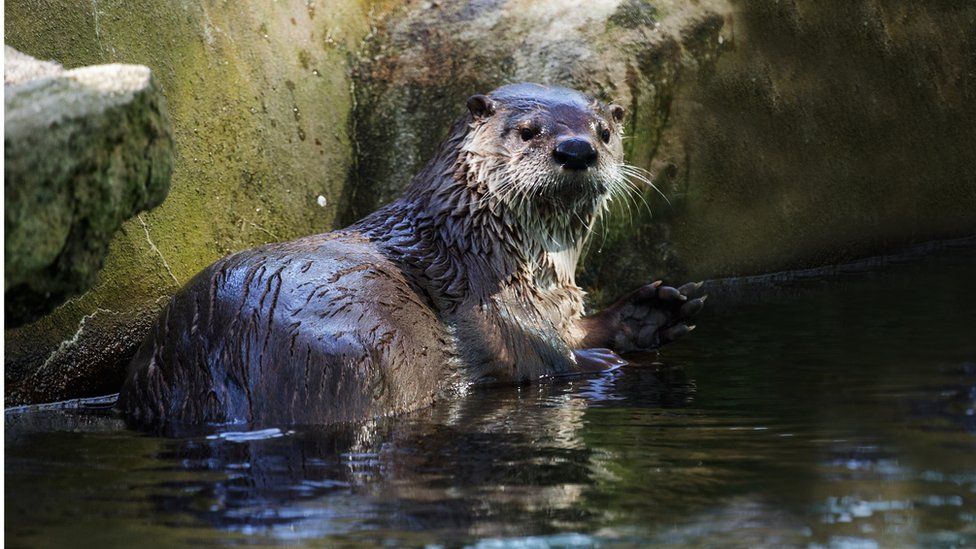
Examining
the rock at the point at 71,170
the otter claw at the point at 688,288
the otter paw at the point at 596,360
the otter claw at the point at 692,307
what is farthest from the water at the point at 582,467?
the rock at the point at 71,170

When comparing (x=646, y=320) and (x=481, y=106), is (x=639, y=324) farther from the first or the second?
(x=481, y=106)

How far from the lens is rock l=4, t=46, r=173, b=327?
286 centimetres

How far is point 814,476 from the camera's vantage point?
3330 mm

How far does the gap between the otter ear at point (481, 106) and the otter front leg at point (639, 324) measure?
101cm

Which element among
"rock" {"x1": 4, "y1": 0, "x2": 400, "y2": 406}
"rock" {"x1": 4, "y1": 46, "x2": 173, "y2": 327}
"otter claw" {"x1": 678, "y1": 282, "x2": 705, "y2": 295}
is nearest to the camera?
"rock" {"x1": 4, "y1": 46, "x2": 173, "y2": 327}

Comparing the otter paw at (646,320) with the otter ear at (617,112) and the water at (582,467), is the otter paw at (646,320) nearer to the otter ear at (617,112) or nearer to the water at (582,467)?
the water at (582,467)

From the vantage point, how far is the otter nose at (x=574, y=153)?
4988mm

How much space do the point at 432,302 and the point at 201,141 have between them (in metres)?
1.30

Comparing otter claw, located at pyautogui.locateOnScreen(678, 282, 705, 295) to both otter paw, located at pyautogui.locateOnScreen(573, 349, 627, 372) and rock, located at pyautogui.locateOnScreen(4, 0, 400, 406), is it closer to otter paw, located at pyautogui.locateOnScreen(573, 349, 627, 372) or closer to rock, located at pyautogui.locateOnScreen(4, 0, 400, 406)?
otter paw, located at pyautogui.locateOnScreen(573, 349, 627, 372)

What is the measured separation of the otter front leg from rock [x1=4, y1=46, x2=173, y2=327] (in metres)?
2.66

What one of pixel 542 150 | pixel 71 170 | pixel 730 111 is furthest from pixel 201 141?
pixel 730 111

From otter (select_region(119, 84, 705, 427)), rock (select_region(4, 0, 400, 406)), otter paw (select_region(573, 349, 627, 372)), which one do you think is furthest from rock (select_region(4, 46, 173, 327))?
otter paw (select_region(573, 349, 627, 372))

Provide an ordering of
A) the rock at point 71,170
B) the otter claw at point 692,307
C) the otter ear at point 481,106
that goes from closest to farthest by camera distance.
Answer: the rock at point 71,170 < the otter ear at point 481,106 < the otter claw at point 692,307

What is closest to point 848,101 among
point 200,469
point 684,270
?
point 684,270
